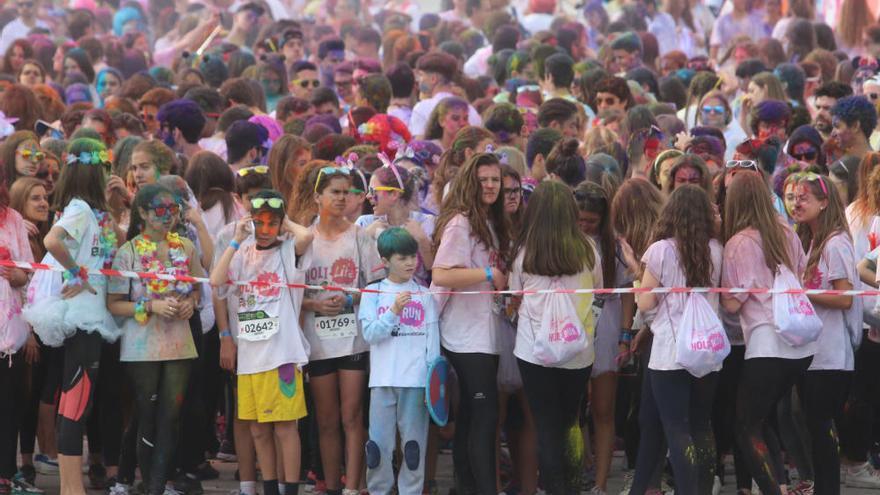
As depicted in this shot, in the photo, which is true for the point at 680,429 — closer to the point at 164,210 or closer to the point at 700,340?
the point at 700,340

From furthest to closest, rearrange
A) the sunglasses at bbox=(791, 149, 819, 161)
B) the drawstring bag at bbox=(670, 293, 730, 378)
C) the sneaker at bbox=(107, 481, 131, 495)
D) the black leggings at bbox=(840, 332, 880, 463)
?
the sunglasses at bbox=(791, 149, 819, 161), the black leggings at bbox=(840, 332, 880, 463), the sneaker at bbox=(107, 481, 131, 495), the drawstring bag at bbox=(670, 293, 730, 378)

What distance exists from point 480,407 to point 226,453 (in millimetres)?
2294

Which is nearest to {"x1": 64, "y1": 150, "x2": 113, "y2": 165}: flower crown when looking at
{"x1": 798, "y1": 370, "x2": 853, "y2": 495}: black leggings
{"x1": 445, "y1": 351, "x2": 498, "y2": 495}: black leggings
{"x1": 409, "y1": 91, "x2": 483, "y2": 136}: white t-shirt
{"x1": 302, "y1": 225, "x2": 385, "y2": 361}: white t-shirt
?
{"x1": 302, "y1": 225, "x2": 385, "y2": 361}: white t-shirt

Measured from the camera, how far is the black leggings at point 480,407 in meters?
8.29

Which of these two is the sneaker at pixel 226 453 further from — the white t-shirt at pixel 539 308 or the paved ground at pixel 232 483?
the white t-shirt at pixel 539 308

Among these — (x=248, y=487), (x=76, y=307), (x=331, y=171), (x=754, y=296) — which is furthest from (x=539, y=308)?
(x=76, y=307)

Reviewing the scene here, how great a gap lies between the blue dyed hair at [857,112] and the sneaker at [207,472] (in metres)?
4.69

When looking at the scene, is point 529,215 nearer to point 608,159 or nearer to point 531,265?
point 531,265

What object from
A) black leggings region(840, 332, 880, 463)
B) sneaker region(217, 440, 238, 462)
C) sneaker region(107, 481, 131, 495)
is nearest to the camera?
sneaker region(107, 481, 131, 495)

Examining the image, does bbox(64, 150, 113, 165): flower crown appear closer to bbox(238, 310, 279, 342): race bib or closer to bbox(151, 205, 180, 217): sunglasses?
bbox(151, 205, 180, 217): sunglasses

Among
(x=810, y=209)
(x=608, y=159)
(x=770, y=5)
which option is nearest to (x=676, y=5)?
(x=770, y=5)

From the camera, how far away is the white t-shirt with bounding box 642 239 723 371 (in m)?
7.84

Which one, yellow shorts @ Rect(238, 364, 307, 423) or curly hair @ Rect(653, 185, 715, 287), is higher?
curly hair @ Rect(653, 185, 715, 287)

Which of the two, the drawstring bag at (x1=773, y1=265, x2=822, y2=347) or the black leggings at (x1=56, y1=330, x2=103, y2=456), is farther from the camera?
the black leggings at (x1=56, y1=330, x2=103, y2=456)
